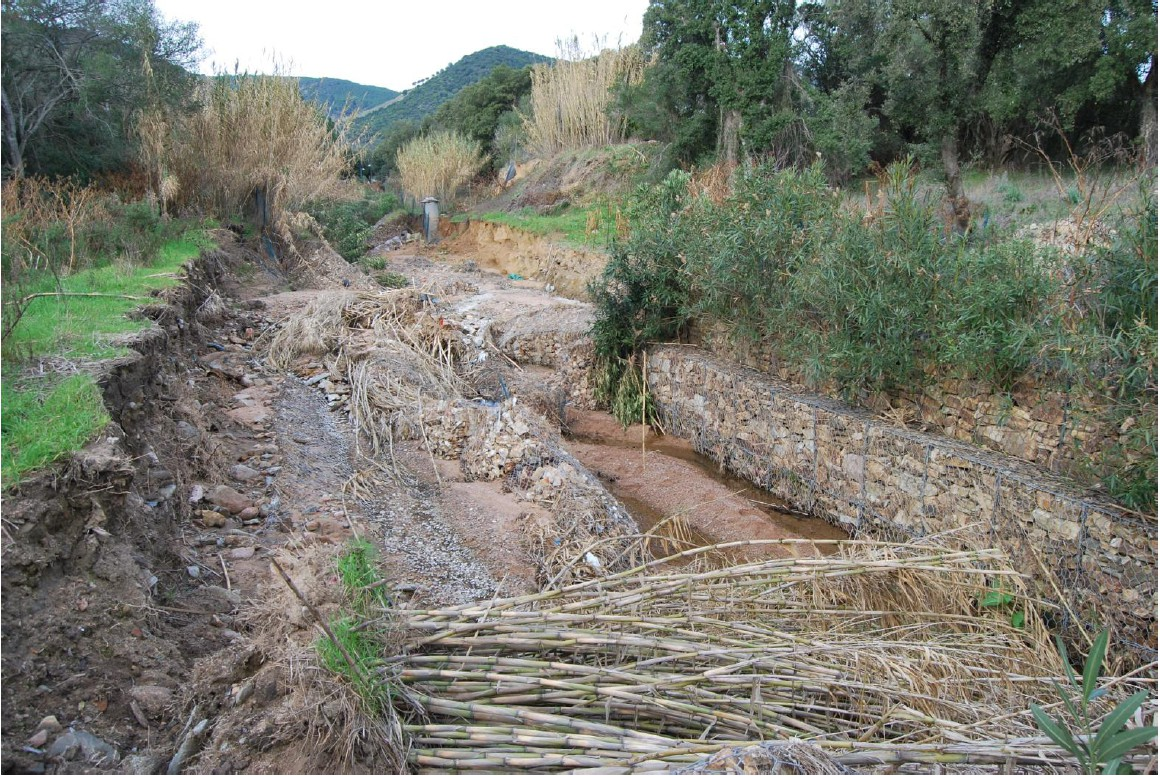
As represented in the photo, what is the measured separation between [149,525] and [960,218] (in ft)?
33.4

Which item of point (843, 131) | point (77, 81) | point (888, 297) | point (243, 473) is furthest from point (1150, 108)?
point (77, 81)

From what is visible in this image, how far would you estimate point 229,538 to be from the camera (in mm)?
3930

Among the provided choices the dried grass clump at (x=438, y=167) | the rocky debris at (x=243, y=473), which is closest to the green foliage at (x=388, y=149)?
the dried grass clump at (x=438, y=167)

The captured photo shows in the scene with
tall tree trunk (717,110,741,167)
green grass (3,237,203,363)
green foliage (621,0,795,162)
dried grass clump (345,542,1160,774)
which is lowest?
dried grass clump (345,542,1160,774)

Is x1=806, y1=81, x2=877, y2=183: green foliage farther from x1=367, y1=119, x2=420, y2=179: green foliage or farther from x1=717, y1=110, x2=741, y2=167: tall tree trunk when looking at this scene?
x1=367, y1=119, x2=420, y2=179: green foliage

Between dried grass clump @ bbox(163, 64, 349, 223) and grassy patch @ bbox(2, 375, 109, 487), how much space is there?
6827 mm

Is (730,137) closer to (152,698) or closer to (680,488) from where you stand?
(680,488)

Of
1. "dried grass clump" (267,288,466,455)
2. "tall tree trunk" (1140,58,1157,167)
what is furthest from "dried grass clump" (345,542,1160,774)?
"tall tree trunk" (1140,58,1157,167)

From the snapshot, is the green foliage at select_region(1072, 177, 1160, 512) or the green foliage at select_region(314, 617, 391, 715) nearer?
the green foliage at select_region(314, 617, 391, 715)

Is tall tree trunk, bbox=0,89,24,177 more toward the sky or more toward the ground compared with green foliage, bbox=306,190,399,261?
more toward the sky

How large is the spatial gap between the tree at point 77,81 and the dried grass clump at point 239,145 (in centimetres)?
40

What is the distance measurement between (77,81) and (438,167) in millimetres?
13210

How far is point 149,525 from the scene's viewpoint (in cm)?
336

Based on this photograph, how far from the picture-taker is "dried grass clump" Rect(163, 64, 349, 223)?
30.8 feet
